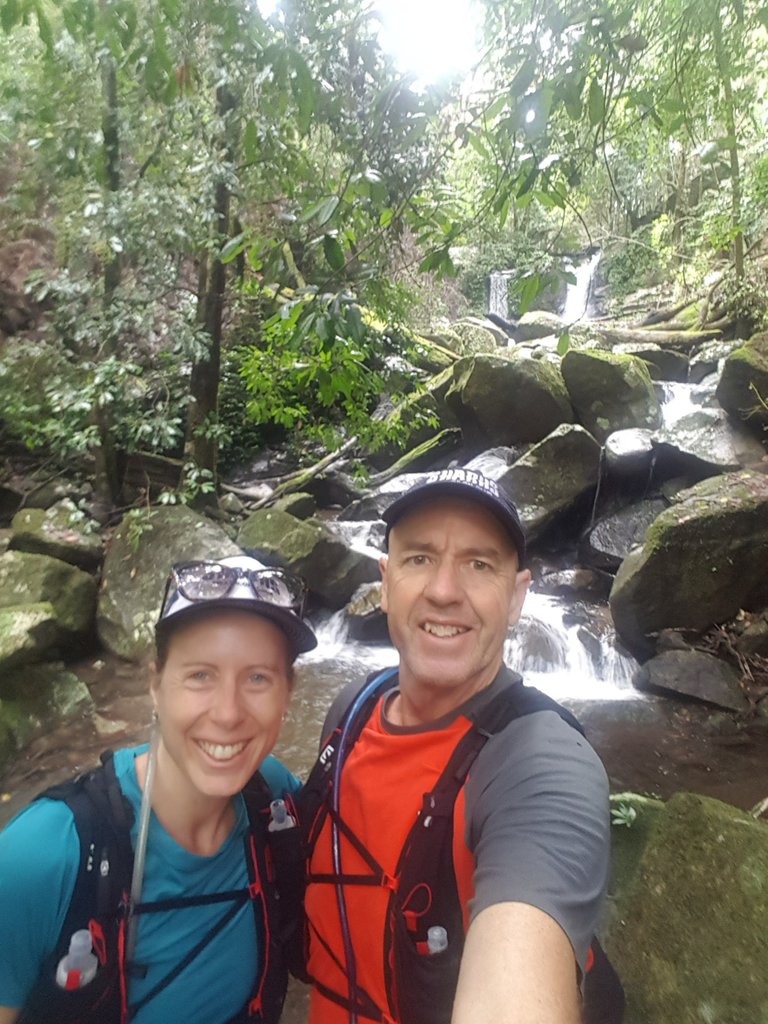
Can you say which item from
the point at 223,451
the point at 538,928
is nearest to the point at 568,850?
the point at 538,928

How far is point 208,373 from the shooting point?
23.5 feet

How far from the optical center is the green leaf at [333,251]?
216cm

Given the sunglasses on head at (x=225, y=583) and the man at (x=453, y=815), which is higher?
the sunglasses on head at (x=225, y=583)

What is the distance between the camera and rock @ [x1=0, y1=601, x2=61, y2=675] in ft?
15.9

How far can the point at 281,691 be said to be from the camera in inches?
56.5

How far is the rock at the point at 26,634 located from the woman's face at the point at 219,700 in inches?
167

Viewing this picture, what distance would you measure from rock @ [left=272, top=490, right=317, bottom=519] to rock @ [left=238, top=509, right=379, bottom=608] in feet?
4.06

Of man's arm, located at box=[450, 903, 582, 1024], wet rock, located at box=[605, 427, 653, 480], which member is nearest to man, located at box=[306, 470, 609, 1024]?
man's arm, located at box=[450, 903, 582, 1024]

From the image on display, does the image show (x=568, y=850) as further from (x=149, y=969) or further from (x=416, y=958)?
(x=149, y=969)

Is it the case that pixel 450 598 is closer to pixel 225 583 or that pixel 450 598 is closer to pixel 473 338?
pixel 225 583

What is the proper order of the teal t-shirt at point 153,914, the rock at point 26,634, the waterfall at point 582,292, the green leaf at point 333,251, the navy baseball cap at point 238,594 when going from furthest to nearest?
the waterfall at point 582,292 < the rock at point 26,634 < the green leaf at point 333,251 < the navy baseball cap at point 238,594 < the teal t-shirt at point 153,914

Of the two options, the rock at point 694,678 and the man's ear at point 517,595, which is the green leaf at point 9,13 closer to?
the man's ear at point 517,595

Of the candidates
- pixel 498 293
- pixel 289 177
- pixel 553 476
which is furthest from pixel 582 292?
pixel 289 177

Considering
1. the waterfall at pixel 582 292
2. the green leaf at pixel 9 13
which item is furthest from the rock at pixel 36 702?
the waterfall at pixel 582 292
